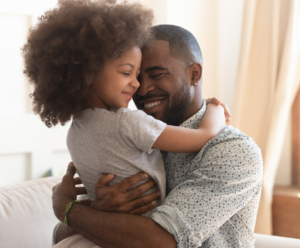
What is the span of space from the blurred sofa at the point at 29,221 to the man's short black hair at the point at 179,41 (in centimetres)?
85

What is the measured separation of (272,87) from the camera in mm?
2553

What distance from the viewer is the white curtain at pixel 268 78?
247 cm

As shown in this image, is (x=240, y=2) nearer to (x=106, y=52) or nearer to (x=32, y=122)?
(x=32, y=122)

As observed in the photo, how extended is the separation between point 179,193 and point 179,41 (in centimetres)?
62

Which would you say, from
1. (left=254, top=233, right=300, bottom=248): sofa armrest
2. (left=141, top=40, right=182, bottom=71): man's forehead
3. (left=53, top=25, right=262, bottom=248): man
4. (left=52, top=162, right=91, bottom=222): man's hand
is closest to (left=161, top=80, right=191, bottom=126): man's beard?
(left=53, top=25, right=262, bottom=248): man

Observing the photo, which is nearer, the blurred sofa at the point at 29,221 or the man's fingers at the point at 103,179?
the man's fingers at the point at 103,179

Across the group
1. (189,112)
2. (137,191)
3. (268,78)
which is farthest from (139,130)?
(268,78)

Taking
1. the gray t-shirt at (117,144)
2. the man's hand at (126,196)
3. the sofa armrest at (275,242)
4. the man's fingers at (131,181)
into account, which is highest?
the gray t-shirt at (117,144)

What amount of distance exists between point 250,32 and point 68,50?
186 cm

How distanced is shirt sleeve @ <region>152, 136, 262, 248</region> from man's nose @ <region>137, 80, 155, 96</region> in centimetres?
34

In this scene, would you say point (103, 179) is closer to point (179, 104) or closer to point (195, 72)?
point (179, 104)

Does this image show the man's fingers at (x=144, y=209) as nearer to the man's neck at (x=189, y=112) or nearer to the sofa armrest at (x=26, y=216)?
the man's neck at (x=189, y=112)

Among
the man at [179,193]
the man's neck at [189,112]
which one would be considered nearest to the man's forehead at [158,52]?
the man at [179,193]

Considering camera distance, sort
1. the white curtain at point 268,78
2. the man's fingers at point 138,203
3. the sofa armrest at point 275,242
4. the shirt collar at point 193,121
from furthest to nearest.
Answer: the white curtain at point 268,78
the sofa armrest at point 275,242
the shirt collar at point 193,121
the man's fingers at point 138,203
